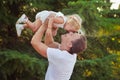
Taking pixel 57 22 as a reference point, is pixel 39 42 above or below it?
below

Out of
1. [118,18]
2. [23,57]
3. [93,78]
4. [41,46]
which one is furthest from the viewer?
[118,18]

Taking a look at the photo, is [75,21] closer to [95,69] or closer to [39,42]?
[39,42]

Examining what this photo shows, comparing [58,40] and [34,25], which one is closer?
[34,25]

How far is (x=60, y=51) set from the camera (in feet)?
8.71

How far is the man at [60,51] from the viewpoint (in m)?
2.64

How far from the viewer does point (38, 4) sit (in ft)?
22.1

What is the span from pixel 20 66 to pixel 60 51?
3434mm

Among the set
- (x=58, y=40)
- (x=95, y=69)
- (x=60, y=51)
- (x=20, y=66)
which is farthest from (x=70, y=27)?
(x=95, y=69)

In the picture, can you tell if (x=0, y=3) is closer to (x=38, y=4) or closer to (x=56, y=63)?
(x=38, y=4)

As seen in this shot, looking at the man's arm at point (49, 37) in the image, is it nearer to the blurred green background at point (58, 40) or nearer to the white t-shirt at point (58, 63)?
the white t-shirt at point (58, 63)

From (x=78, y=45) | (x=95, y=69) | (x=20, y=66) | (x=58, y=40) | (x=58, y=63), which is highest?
(x=78, y=45)

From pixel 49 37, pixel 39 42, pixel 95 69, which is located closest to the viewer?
pixel 39 42

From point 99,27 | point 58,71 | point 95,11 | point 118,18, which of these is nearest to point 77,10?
point 95,11

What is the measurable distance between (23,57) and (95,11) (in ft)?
3.99
